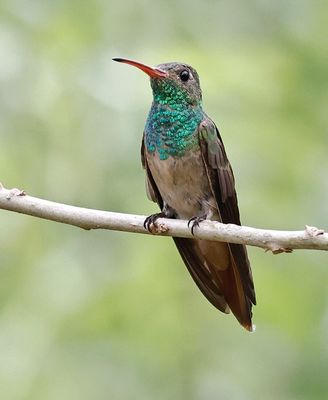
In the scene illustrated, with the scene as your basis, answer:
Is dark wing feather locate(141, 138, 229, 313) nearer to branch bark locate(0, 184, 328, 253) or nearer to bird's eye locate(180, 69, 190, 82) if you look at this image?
bird's eye locate(180, 69, 190, 82)

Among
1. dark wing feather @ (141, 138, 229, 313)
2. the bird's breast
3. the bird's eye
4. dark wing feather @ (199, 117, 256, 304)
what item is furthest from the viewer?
the bird's eye

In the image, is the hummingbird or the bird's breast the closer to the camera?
the hummingbird

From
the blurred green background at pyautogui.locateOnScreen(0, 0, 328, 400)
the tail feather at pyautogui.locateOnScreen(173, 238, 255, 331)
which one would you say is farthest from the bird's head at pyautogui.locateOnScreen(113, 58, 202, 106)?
the tail feather at pyautogui.locateOnScreen(173, 238, 255, 331)

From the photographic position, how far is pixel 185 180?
6098mm

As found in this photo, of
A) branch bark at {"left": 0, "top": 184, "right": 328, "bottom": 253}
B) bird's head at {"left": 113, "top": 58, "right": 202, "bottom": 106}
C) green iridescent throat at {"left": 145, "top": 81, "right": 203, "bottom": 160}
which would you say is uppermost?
bird's head at {"left": 113, "top": 58, "right": 202, "bottom": 106}

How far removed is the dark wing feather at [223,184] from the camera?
19.2ft

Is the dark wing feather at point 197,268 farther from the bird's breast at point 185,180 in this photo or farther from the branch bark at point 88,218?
the branch bark at point 88,218

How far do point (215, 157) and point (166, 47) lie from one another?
1025 millimetres

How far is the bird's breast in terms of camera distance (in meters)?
6.09

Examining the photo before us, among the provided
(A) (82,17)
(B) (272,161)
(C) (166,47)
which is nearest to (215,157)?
(B) (272,161)

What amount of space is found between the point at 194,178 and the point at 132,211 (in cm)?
43

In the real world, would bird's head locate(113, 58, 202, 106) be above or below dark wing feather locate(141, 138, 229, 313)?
above

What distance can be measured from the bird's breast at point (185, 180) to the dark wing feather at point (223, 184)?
9 cm

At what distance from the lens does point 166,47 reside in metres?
6.66
